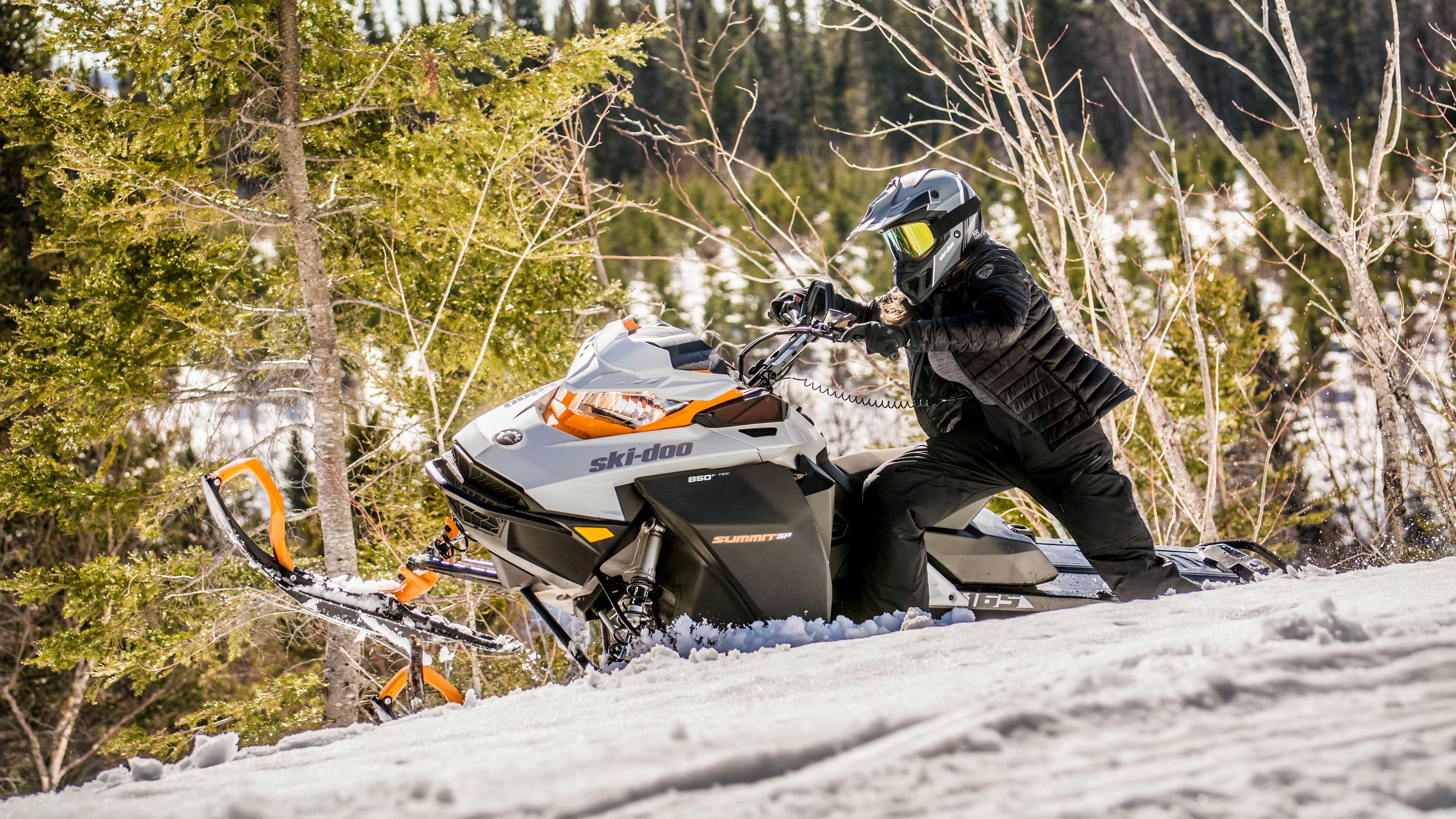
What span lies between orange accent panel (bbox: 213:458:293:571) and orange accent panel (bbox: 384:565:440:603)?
290 millimetres

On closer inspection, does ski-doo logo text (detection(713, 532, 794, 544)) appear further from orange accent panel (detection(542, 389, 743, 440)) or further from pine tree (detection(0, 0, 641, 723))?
pine tree (detection(0, 0, 641, 723))

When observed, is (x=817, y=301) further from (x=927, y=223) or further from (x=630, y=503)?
(x=630, y=503)

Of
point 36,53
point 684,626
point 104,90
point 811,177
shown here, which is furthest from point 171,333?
point 811,177

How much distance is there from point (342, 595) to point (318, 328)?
5.44m

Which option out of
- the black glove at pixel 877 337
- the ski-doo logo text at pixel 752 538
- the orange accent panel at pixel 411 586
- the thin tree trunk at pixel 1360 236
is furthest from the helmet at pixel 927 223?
the thin tree trunk at pixel 1360 236

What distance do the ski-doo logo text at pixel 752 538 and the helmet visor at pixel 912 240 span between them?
3.10ft

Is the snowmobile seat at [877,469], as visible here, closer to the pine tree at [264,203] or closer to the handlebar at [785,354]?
the handlebar at [785,354]

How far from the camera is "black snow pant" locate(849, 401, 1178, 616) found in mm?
2789

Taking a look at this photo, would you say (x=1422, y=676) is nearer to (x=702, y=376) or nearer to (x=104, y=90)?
(x=702, y=376)

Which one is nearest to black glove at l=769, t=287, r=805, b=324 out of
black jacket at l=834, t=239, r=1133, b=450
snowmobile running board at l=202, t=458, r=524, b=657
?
black jacket at l=834, t=239, r=1133, b=450

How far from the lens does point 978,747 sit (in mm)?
1247

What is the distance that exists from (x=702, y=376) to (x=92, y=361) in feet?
22.4

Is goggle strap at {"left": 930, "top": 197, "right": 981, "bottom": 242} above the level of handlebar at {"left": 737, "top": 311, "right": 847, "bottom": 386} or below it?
above

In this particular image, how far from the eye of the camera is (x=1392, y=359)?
184 inches
